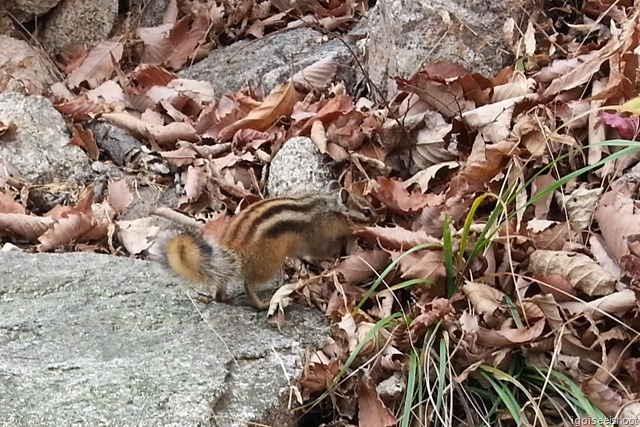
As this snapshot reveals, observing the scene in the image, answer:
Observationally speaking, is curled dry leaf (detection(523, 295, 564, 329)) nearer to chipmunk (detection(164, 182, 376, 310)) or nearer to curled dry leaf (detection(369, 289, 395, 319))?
curled dry leaf (detection(369, 289, 395, 319))

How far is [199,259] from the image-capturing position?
11.0ft

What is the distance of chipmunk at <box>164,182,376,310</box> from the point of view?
3.37m

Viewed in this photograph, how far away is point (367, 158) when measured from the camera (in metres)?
4.20

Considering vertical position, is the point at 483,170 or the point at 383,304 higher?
the point at 483,170

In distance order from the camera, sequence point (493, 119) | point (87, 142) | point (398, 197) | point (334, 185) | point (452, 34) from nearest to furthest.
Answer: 1. point (398, 197)
2. point (493, 119)
3. point (334, 185)
4. point (452, 34)
5. point (87, 142)

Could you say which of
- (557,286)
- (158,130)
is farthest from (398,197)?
(158,130)

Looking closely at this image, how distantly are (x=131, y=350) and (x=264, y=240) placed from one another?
657 millimetres

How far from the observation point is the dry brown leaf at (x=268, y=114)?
487 cm

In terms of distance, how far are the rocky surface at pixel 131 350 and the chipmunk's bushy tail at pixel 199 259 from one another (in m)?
0.14

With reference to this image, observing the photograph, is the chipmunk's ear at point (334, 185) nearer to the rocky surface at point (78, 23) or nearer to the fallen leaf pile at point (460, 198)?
the fallen leaf pile at point (460, 198)

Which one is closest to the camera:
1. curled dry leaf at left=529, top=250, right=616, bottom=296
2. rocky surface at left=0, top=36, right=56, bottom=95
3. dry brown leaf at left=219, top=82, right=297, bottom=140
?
curled dry leaf at left=529, top=250, right=616, bottom=296

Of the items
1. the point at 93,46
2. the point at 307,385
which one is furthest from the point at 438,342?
the point at 93,46

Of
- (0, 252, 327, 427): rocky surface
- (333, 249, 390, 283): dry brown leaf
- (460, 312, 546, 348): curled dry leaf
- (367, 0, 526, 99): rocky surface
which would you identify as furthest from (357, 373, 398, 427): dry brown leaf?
(367, 0, 526, 99): rocky surface

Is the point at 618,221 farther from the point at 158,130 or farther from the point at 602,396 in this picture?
the point at 158,130
